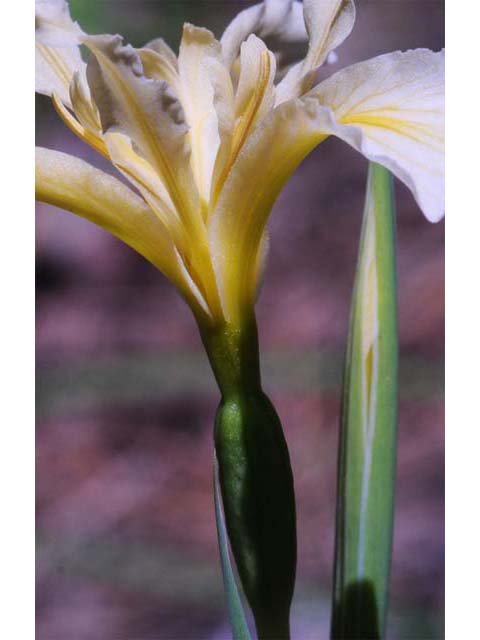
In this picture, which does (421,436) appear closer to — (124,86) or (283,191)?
(283,191)

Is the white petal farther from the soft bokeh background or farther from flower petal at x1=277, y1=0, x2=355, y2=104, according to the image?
flower petal at x1=277, y1=0, x2=355, y2=104

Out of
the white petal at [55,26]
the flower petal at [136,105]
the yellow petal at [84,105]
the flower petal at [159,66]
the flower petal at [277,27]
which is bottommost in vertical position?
the flower petal at [136,105]

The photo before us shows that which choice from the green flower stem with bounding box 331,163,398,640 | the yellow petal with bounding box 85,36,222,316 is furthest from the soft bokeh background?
the yellow petal with bounding box 85,36,222,316

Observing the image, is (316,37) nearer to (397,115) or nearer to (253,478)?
(397,115)

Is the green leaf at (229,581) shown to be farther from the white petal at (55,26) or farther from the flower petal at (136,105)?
the white petal at (55,26)

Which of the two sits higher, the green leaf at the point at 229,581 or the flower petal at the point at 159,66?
the flower petal at the point at 159,66

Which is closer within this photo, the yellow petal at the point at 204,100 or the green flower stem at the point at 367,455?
the yellow petal at the point at 204,100

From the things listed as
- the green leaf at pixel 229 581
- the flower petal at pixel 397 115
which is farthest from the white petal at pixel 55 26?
the green leaf at pixel 229 581
